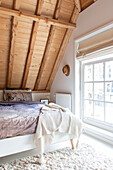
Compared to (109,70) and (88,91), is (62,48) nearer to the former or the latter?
(88,91)

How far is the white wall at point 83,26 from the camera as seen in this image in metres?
2.68

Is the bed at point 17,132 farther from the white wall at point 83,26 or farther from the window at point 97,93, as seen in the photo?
the white wall at point 83,26

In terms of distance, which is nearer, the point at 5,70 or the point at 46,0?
the point at 46,0

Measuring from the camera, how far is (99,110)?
3078mm

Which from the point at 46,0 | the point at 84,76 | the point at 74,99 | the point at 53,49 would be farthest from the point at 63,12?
Result: the point at 74,99

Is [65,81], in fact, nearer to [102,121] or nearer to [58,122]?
[102,121]

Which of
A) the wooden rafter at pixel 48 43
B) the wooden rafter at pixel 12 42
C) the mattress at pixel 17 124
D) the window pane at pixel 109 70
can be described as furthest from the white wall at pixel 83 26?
the mattress at pixel 17 124

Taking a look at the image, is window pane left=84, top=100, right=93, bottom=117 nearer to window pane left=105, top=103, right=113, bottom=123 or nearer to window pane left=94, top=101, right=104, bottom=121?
window pane left=94, top=101, right=104, bottom=121

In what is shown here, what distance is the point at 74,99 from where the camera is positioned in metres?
3.46

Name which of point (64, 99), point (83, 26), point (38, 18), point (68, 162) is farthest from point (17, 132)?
point (83, 26)

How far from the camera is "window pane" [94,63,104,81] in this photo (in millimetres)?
3031

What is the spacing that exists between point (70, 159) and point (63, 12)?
298 centimetres

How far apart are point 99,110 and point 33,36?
2197 millimetres

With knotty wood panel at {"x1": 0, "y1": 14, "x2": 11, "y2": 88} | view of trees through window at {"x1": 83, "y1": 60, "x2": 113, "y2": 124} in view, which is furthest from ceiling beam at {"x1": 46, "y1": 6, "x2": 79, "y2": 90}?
knotty wood panel at {"x1": 0, "y1": 14, "x2": 11, "y2": 88}
